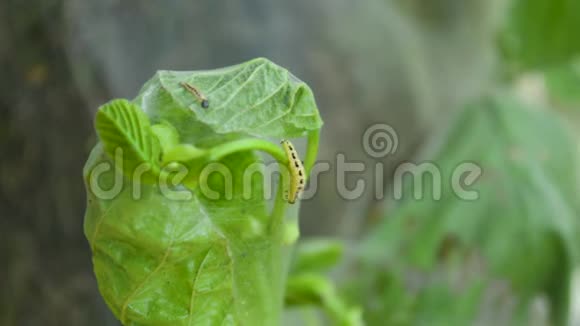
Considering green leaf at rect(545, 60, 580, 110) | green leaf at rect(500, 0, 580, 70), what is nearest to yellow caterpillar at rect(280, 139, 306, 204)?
green leaf at rect(500, 0, 580, 70)

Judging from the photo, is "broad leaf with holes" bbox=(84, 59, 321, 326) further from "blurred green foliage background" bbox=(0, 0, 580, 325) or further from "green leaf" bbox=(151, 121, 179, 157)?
"blurred green foliage background" bbox=(0, 0, 580, 325)

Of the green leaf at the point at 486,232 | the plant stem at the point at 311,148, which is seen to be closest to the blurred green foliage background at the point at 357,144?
the green leaf at the point at 486,232

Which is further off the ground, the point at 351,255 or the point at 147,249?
the point at 147,249

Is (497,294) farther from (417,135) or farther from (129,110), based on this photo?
(129,110)

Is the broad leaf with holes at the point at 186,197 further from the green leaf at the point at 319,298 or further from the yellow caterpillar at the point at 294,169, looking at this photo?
the green leaf at the point at 319,298

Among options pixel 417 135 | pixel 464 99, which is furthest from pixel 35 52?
pixel 464 99

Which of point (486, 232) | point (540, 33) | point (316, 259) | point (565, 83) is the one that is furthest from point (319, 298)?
point (565, 83)
